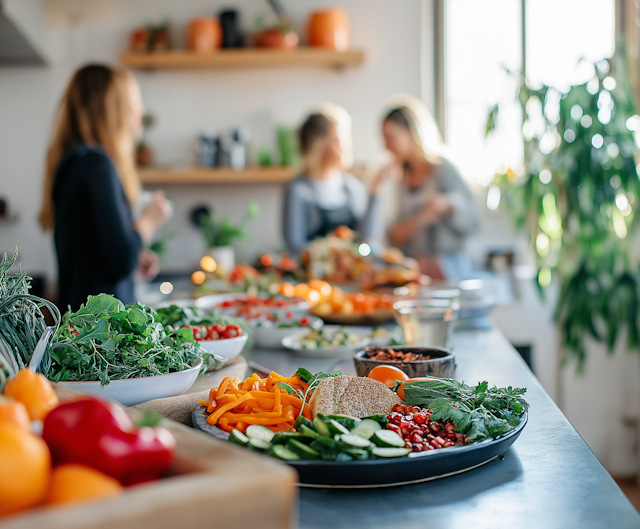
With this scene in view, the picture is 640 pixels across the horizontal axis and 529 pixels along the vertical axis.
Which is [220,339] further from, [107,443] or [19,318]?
[107,443]

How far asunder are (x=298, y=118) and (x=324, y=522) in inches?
168

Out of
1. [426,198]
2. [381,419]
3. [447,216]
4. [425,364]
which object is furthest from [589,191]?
[381,419]

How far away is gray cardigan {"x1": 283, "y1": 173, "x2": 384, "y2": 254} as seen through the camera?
3.87 m

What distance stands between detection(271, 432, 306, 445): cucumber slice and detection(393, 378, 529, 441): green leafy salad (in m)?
0.18

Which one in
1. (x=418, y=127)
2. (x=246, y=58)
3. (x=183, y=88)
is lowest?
(x=418, y=127)

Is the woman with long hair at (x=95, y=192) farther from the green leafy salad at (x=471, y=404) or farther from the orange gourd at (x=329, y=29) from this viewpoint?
the orange gourd at (x=329, y=29)

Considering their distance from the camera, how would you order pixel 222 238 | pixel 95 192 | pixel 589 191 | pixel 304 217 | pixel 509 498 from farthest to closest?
pixel 222 238
pixel 304 217
pixel 589 191
pixel 95 192
pixel 509 498

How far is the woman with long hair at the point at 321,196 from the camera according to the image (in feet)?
12.5

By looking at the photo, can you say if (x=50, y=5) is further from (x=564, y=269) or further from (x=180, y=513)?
(x=180, y=513)

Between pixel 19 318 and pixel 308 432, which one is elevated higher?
pixel 19 318

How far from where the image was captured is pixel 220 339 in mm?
1260

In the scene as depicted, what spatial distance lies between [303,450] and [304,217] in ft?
10.5

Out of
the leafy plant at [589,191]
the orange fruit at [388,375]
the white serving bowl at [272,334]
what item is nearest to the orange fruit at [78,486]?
the orange fruit at [388,375]

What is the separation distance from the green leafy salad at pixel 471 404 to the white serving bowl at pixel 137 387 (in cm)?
33
